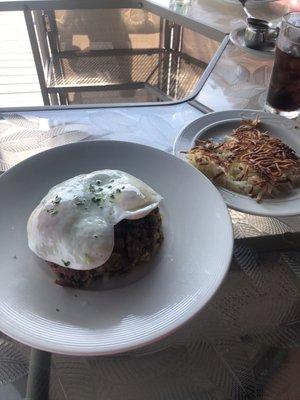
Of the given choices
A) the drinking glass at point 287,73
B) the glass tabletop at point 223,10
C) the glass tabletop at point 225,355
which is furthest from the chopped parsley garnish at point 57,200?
the glass tabletop at point 223,10

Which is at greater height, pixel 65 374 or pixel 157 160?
pixel 157 160

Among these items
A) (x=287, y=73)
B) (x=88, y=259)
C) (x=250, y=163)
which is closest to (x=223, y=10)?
(x=287, y=73)

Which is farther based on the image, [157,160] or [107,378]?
[157,160]

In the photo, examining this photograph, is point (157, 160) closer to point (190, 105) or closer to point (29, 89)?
point (190, 105)

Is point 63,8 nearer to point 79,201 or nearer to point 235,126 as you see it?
point 235,126

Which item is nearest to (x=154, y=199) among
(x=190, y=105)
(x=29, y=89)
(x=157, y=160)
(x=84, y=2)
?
A: (x=157, y=160)

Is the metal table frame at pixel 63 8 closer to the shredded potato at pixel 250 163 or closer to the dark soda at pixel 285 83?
the dark soda at pixel 285 83

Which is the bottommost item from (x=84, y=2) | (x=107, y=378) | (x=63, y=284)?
(x=107, y=378)

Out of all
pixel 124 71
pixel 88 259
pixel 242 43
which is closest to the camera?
pixel 88 259
